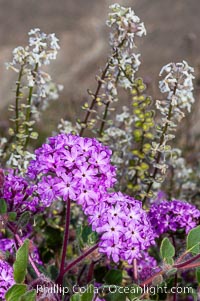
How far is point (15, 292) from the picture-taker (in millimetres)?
1408

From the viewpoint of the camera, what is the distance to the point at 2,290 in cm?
149

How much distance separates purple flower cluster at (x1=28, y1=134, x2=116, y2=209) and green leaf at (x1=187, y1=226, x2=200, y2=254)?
204 mm

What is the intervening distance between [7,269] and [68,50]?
2.73 m

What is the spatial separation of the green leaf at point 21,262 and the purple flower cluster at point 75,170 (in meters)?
0.12

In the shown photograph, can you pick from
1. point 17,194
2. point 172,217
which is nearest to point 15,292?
point 17,194

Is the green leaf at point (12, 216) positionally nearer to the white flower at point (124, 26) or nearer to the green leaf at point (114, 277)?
the green leaf at point (114, 277)

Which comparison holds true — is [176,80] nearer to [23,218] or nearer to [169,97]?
[169,97]

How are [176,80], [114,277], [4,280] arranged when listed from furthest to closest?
[176,80]
[114,277]
[4,280]

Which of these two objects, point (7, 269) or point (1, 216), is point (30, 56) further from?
point (7, 269)

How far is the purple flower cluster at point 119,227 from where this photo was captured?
148 centimetres

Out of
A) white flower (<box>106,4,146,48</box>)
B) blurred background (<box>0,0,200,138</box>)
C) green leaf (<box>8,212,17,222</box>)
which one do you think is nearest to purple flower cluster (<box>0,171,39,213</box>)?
green leaf (<box>8,212,17,222</box>)

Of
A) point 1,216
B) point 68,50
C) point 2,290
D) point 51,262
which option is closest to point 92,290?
point 2,290

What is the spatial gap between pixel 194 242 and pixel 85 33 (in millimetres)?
2816

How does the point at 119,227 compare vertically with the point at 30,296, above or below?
above
